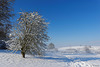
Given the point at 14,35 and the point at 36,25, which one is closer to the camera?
the point at 14,35

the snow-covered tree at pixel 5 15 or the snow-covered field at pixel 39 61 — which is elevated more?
the snow-covered tree at pixel 5 15

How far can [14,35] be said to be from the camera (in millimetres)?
7512

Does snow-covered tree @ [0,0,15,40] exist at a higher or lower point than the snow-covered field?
higher

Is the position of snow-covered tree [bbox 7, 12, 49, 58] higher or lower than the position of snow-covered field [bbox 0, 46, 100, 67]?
higher

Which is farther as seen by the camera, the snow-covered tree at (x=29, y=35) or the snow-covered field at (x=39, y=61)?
the snow-covered tree at (x=29, y=35)

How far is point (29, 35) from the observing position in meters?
7.75

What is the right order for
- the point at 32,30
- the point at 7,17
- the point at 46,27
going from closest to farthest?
the point at 32,30
the point at 46,27
the point at 7,17

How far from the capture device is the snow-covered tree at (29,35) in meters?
7.56

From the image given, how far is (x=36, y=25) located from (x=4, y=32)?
5273mm

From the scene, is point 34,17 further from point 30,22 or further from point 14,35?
point 14,35

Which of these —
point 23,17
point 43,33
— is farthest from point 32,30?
point 23,17

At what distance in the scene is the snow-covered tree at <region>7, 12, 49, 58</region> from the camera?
756 cm

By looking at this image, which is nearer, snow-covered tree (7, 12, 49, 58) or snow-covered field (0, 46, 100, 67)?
snow-covered field (0, 46, 100, 67)

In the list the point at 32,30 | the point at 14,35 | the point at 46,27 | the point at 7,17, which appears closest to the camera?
the point at 14,35
